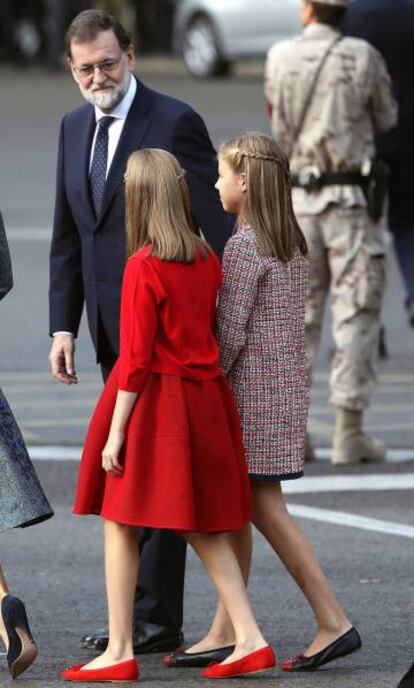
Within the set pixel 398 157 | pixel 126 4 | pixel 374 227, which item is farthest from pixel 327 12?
pixel 126 4

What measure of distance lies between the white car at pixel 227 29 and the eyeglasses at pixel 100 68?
66.0 ft

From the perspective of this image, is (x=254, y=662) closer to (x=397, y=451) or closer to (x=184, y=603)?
(x=184, y=603)

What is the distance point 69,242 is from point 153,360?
0.98 metres

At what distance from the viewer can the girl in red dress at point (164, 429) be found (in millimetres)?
5664

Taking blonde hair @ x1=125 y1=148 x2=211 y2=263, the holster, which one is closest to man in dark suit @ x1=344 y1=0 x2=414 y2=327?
the holster

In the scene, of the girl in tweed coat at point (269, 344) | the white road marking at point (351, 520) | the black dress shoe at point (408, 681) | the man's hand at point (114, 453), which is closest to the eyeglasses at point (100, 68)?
the girl in tweed coat at point (269, 344)

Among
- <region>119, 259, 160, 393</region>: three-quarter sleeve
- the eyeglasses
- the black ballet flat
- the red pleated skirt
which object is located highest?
the eyeglasses

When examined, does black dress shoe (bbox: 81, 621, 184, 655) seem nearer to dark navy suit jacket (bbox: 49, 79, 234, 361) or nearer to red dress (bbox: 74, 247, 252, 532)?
red dress (bbox: 74, 247, 252, 532)

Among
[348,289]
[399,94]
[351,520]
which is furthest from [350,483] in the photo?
[399,94]

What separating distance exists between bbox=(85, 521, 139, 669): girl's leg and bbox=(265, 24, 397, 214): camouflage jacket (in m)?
3.66

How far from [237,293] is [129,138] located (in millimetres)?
743

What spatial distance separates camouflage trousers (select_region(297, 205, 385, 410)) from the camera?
363 inches

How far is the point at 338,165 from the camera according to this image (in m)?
9.19

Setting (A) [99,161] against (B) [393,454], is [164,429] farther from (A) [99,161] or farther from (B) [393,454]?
(B) [393,454]
